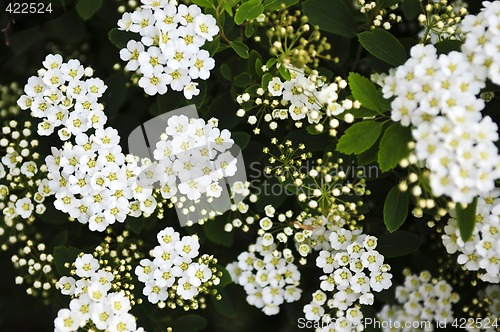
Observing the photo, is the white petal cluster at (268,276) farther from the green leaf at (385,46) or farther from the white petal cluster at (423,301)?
the green leaf at (385,46)

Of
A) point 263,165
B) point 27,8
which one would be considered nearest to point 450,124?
point 263,165

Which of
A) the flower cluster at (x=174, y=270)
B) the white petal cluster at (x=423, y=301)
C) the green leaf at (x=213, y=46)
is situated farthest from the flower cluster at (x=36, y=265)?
the white petal cluster at (x=423, y=301)

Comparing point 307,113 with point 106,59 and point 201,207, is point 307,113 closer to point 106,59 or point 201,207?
point 201,207

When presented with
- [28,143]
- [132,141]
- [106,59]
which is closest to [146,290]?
[132,141]

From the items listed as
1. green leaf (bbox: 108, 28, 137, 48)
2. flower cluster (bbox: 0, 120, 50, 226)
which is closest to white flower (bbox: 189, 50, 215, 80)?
green leaf (bbox: 108, 28, 137, 48)

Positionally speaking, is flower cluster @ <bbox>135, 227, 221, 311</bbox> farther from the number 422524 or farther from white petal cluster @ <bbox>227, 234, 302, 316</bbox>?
the number 422524
